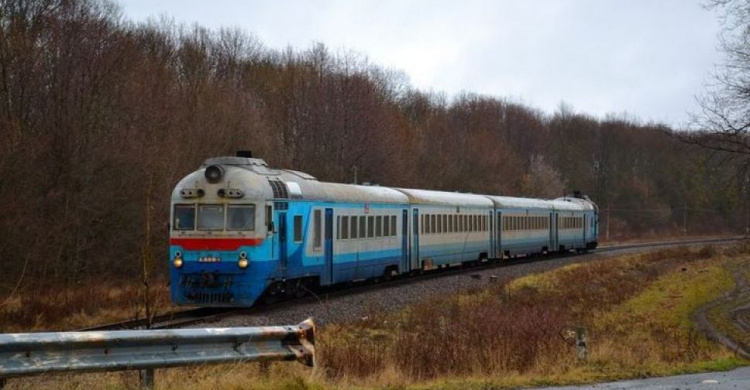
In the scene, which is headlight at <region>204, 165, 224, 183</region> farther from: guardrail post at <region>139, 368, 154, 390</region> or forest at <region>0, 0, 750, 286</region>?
guardrail post at <region>139, 368, 154, 390</region>

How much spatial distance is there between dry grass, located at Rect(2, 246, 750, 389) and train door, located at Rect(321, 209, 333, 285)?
297 centimetres

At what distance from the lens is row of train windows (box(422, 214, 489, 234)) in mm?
30969

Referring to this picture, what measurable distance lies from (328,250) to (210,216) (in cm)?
415

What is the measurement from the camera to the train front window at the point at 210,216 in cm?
1947

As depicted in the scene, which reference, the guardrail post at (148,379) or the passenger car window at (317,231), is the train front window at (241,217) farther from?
the guardrail post at (148,379)

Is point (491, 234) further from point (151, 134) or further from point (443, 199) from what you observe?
point (151, 134)

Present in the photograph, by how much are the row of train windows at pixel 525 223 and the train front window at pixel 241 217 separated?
883 inches

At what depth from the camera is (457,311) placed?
64.8ft

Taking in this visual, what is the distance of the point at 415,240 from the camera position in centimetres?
2984

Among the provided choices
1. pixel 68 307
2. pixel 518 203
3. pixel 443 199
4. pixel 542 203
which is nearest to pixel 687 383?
pixel 68 307

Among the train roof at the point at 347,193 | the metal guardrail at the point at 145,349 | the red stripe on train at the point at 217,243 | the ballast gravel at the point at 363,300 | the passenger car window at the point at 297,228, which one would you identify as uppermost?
the train roof at the point at 347,193

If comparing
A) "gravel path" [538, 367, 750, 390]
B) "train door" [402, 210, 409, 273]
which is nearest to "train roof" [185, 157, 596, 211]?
"train door" [402, 210, 409, 273]

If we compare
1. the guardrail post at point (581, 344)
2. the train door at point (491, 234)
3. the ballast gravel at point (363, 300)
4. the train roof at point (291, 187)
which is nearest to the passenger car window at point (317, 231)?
the train roof at point (291, 187)

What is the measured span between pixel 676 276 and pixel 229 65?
34.7 m
